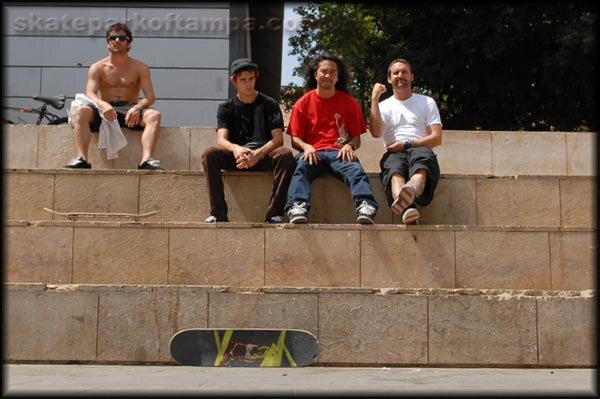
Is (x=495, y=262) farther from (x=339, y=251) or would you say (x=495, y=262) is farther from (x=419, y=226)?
(x=339, y=251)

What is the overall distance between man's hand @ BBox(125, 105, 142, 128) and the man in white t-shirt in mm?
2617

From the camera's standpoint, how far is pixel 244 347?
18.7ft

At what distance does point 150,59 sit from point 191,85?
0.88 metres

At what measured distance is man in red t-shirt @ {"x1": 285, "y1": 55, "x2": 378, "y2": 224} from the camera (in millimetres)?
6910

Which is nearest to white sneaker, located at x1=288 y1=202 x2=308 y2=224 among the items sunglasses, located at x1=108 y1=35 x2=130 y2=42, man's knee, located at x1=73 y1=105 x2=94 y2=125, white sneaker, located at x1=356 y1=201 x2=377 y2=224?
white sneaker, located at x1=356 y1=201 x2=377 y2=224

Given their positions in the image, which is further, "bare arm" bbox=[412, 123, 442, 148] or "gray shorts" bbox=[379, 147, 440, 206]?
"bare arm" bbox=[412, 123, 442, 148]

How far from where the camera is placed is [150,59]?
45.0 feet

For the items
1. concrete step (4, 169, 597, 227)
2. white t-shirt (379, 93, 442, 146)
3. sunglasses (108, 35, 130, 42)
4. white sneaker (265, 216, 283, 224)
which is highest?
sunglasses (108, 35, 130, 42)

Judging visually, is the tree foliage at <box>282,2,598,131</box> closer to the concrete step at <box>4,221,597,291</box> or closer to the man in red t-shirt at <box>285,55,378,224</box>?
the man in red t-shirt at <box>285,55,378,224</box>

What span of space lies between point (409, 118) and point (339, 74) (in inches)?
33.2

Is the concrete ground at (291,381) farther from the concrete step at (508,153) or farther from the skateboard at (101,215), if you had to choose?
the concrete step at (508,153)

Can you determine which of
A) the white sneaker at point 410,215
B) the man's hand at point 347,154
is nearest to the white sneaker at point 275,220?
the man's hand at point 347,154

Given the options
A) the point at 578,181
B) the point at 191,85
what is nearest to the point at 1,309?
the point at 578,181

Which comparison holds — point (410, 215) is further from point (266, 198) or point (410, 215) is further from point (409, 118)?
point (266, 198)
